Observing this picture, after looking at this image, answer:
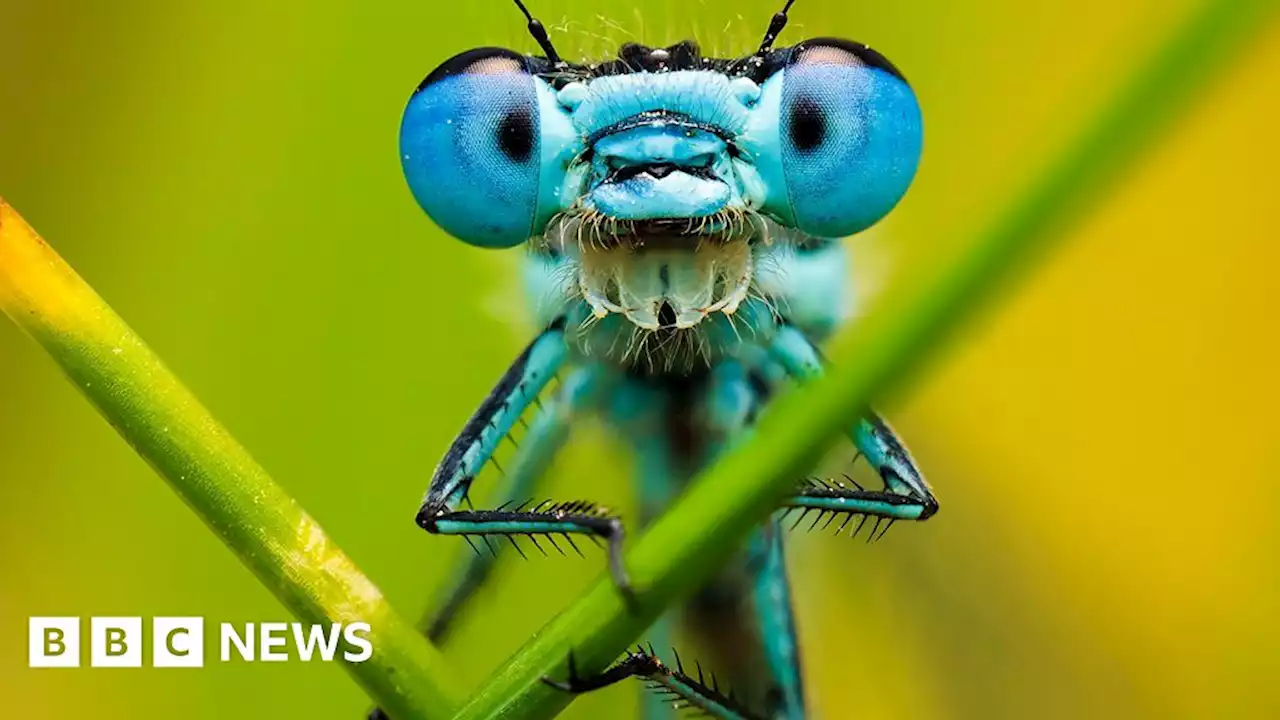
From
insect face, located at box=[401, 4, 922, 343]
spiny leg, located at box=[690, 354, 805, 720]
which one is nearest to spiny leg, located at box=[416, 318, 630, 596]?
insect face, located at box=[401, 4, 922, 343]

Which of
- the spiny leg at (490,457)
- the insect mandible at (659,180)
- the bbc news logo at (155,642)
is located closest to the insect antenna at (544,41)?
the insect mandible at (659,180)

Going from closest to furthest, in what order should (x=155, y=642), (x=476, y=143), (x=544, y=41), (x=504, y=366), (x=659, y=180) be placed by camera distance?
(x=659, y=180) < (x=476, y=143) < (x=544, y=41) < (x=155, y=642) < (x=504, y=366)

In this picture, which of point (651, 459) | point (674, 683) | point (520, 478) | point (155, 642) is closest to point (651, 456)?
point (651, 459)

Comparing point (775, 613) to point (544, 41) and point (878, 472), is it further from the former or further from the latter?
point (544, 41)

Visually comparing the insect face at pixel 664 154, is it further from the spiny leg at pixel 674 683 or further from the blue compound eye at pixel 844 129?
the spiny leg at pixel 674 683

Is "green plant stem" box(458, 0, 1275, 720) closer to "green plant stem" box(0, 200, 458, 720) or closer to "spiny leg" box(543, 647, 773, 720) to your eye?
"green plant stem" box(0, 200, 458, 720)
